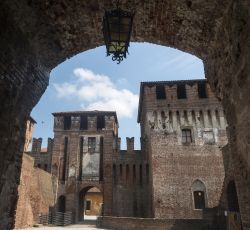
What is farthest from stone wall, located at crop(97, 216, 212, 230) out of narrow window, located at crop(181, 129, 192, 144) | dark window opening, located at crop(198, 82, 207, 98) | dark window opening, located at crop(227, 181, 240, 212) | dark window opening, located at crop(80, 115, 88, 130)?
dark window opening, located at crop(198, 82, 207, 98)

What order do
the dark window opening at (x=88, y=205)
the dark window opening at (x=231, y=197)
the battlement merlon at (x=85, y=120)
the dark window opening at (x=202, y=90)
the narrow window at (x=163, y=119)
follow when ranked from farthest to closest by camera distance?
the dark window opening at (x=88, y=205) < the battlement merlon at (x=85, y=120) < the dark window opening at (x=202, y=90) < the narrow window at (x=163, y=119) < the dark window opening at (x=231, y=197)

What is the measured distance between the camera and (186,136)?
835 inches

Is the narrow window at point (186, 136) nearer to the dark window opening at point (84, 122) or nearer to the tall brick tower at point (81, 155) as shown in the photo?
the tall brick tower at point (81, 155)

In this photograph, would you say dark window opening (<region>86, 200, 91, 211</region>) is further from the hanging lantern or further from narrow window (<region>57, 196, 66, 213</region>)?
the hanging lantern

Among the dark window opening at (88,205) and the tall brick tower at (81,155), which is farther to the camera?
the dark window opening at (88,205)

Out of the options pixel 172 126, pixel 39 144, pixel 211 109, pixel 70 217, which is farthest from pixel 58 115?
pixel 211 109

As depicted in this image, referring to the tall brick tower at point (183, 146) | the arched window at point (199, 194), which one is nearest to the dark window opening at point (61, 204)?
the tall brick tower at point (183, 146)

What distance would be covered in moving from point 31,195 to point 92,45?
15579mm

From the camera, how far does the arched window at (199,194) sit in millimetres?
19406

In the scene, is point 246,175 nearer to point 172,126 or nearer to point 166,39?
point 166,39

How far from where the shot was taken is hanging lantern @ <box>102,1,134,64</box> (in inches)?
161

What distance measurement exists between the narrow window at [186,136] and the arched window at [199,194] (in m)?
3.04

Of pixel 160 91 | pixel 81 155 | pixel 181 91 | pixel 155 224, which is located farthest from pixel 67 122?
pixel 155 224

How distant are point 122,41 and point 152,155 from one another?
17.0 metres
